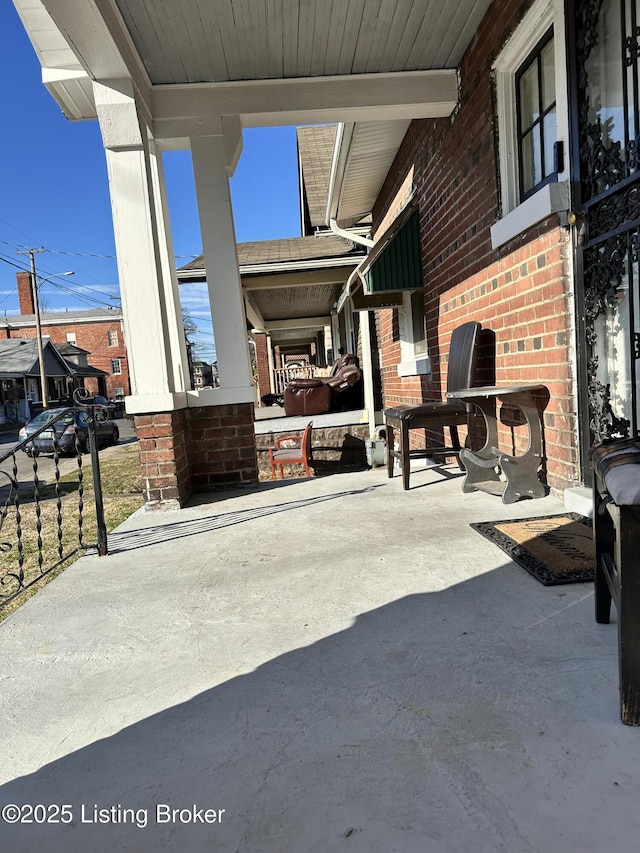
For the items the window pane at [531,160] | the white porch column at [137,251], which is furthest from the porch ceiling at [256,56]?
the window pane at [531,160]

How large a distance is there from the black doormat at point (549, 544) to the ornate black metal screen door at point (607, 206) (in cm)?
37

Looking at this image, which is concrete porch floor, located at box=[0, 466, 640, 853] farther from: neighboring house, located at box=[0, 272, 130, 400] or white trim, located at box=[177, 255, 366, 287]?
neighboring house, located at box=[0, 272, 130, 400]

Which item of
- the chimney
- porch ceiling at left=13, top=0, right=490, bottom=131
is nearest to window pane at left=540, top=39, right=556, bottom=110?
porch ceiling at left=13, top=0, right=490, bottom=131

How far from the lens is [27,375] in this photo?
3378 cm

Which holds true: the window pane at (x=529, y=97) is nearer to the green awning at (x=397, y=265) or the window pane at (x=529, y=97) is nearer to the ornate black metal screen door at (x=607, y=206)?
the ornate black metal screen door at (x=607, y=206)

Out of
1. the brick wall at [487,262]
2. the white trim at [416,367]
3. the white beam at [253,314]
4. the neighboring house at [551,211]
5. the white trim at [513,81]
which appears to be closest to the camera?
the neighboring house at [551,211]

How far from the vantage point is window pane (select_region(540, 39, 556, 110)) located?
121 inches

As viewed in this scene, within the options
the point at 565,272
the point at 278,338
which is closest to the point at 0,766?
the point at 565,272

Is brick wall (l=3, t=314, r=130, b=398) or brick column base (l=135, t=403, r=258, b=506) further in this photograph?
brick wall (l=3, t=314, r=130, b=398)

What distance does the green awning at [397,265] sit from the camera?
→ 18.1ft

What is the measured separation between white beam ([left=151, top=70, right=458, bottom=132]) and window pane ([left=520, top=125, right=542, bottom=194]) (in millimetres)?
1151

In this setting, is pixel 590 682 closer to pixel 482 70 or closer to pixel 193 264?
pixel 482 70

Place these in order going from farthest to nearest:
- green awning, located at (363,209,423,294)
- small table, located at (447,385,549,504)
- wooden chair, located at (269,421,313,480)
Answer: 1. wooden chair, located at (269,421,313,480)
2. green awning, located at (363,209,423,294)
3. small table, located at (447,385,549,504)

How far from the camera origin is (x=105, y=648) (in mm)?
1941
